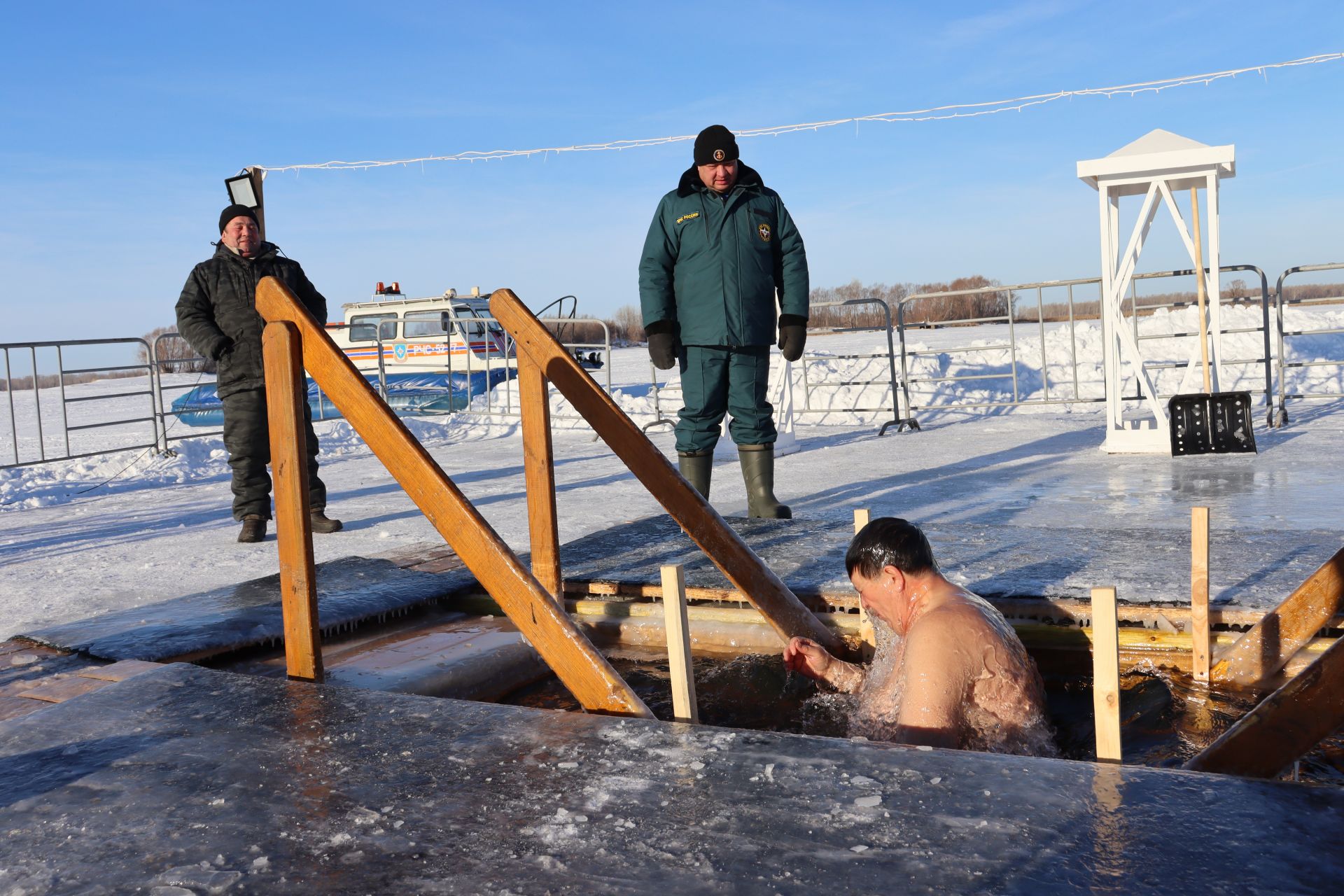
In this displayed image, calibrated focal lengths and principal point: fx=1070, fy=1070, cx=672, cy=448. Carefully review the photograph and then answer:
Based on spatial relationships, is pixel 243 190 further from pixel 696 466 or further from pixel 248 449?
pixel 696 466

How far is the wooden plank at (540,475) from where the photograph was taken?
12.4 ft

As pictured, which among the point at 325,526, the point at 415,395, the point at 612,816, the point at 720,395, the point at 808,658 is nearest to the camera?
the point at 612,816

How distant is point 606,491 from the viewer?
7699 millimetres

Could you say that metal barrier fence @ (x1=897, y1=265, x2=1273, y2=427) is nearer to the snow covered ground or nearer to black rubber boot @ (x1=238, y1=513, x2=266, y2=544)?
the snow covered ground

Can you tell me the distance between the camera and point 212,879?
5.42ft

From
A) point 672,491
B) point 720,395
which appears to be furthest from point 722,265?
point 672,491

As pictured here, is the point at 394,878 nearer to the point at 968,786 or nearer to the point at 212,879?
the point at 212,879

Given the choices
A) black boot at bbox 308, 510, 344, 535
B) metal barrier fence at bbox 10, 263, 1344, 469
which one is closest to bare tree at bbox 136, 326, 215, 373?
metal barrier fence at bbox 10, 263, 1344, 469

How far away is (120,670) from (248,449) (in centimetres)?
321

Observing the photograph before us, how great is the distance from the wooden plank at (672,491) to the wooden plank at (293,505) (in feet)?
2.72

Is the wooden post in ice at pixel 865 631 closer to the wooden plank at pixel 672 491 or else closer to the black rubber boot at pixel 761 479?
the wooden plank at pixel 672 491

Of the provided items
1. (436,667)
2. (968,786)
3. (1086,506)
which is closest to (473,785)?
(968,786)

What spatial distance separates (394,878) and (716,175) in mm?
4388

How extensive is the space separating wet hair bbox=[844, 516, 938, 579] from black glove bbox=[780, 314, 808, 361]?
287cm
